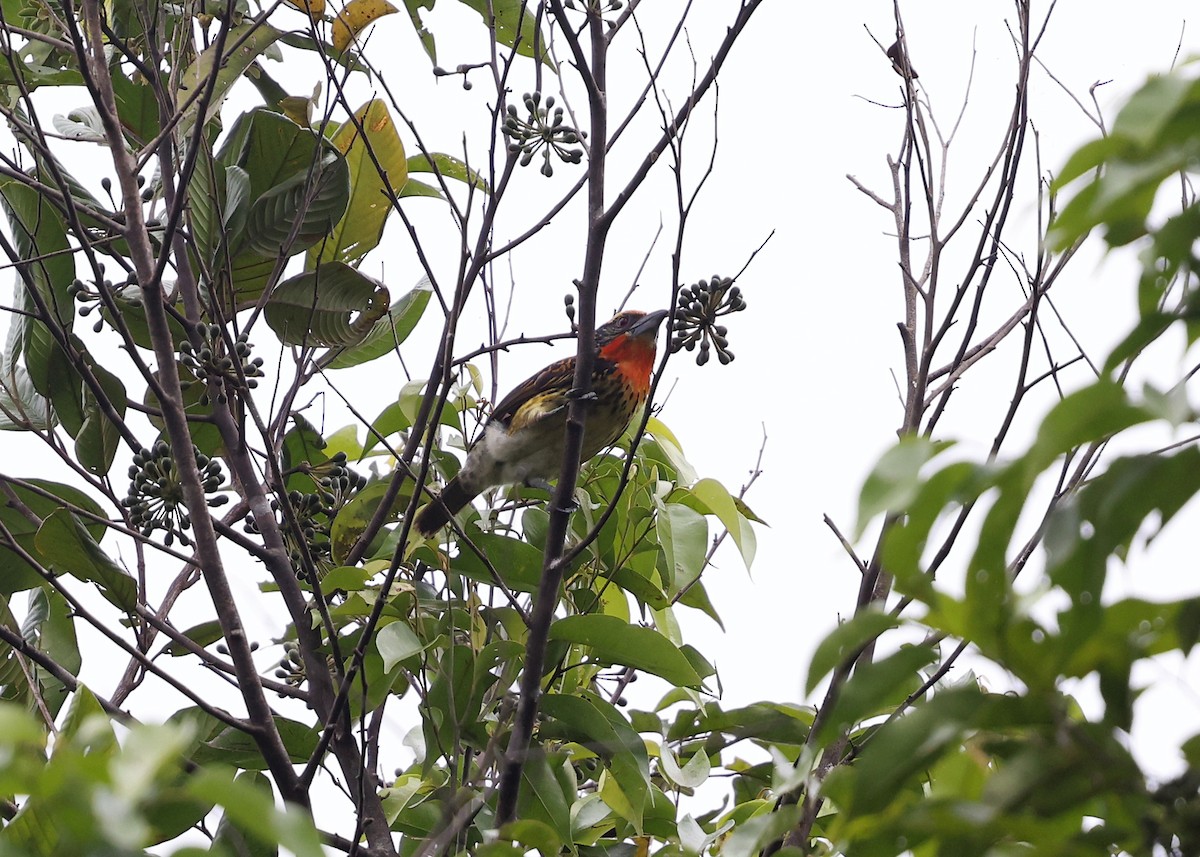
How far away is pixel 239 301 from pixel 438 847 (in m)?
2.09

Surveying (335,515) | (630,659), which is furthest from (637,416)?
(630,659)

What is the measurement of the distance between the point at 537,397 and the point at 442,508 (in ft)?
6.73

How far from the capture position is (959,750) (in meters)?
1.10

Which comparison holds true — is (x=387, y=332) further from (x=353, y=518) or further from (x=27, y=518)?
(x=27, y=518)

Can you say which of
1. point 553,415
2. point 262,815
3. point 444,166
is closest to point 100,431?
point 444,166

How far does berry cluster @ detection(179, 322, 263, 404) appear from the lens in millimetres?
2811

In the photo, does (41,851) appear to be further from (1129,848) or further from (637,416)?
(637,416)

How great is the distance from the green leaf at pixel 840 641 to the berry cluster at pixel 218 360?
202 centimetres

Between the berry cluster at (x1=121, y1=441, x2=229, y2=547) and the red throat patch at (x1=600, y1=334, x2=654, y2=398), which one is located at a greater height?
the red throat patch at (x1=600, y1=334, x2=654, y2=398)

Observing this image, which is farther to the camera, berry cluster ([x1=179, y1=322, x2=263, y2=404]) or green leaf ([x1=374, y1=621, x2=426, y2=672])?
berry cluster ([x1=179, y1=322, x2=263, y2=404])

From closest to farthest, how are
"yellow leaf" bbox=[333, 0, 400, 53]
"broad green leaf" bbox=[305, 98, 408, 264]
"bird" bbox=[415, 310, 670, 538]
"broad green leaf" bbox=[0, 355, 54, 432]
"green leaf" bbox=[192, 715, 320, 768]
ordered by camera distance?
1. "green leaf" bbox=[192, 715, 320, 768]
2. "broad green leaf" bbox=[0, 355, 54, 432]
3. "yellow leaf" bbox=[333, 0, 400, 53]
4. "broad green leaf" bbox=[305, 98, 408, 264]
5. "bird" bbox=[415, 310, 670, 538]

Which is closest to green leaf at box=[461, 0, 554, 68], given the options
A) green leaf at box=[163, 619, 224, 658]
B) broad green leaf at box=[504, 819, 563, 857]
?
green leaf at box=[163, 619, 224, 658]

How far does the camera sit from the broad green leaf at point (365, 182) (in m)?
3.43

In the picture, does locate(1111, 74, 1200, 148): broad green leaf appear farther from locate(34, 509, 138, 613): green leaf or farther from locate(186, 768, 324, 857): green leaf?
locate(34, 509, 138, 613): green leaf
